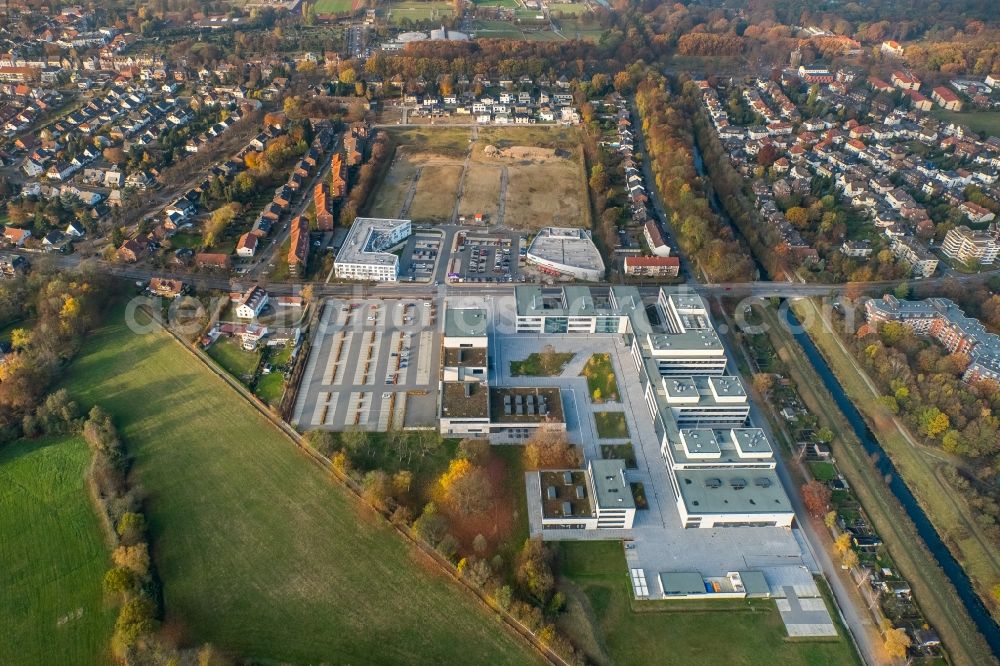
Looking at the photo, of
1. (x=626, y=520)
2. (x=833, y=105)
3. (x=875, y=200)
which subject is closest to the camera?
(x=626, y=520)

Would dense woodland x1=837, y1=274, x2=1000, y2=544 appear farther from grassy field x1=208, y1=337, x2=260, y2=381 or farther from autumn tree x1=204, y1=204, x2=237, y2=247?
autumn tree x1=204, y1=204, x2=237, y2=247

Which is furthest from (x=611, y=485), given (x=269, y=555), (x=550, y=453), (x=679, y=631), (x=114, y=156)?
(x=114, y=156)

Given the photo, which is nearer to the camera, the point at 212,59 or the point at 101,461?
the point at 101,461

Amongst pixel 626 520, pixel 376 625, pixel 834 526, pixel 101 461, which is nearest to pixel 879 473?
pixel 834 526

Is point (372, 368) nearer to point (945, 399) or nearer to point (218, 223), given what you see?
point (218, 223)

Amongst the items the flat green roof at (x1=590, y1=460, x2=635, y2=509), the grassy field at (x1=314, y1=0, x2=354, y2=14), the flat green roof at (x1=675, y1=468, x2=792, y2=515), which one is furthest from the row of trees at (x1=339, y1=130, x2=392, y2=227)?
Result: the grassy field at (x1=314, y1=0, x2=354, y2=14)

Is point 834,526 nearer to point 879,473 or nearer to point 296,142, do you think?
point 879,473
